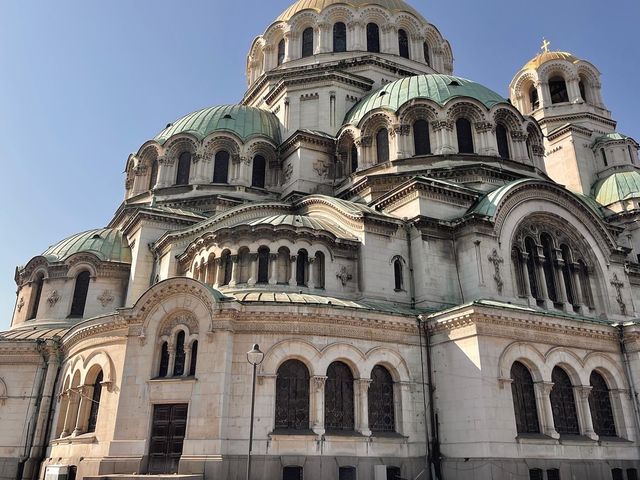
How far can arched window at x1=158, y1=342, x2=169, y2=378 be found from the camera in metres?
18.9

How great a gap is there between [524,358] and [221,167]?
20202 millimetres

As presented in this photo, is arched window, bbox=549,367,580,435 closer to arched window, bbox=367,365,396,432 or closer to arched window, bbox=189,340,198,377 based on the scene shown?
arched window, bbox=367,365,396,432

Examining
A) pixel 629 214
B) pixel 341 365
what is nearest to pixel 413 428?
pixel 341 365

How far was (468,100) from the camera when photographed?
29.0m

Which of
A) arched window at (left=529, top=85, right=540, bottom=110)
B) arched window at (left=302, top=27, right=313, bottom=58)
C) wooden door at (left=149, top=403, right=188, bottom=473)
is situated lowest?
wooden door at (left=149, top=403, right=188, bottom=473)

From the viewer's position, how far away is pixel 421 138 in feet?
95.7

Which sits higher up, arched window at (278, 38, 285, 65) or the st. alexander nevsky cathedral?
arched window at (278, 38, 285, 65)

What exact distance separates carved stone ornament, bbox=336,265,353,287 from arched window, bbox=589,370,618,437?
1001cm

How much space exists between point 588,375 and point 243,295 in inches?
517

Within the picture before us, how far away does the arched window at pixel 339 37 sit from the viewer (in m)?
38.7

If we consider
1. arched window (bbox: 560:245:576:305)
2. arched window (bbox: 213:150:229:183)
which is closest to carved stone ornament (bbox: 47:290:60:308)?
arched window (bbox: 213:150:229:183)

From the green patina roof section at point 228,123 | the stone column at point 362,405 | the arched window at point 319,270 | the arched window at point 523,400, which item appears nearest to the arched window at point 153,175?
the green patina roof section at point 228,123

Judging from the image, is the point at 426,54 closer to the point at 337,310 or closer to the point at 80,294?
the point at 337,310

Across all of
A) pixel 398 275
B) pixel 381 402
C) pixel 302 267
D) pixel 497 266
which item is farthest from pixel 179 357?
pixel 497 266
